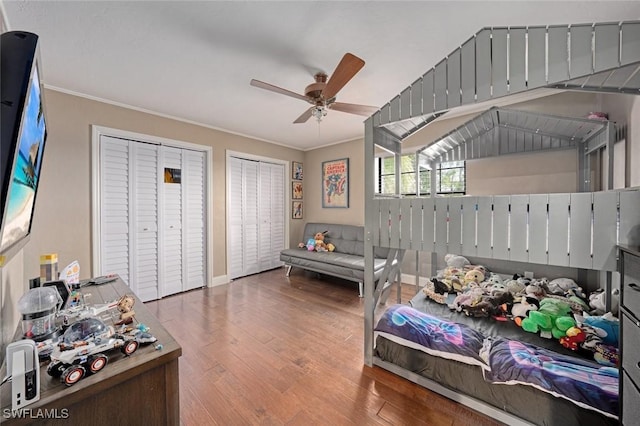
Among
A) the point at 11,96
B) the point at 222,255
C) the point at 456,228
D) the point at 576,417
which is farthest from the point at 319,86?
the point at 222,255

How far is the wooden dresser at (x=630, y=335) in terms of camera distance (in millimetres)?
965

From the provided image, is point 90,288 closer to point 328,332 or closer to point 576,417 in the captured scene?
point 328,332

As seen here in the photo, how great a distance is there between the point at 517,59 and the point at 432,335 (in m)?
1.83

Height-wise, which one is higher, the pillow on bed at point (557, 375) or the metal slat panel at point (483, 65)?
the metal slat panel at point (483, 65)

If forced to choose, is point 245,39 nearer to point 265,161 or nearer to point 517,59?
point 517,59

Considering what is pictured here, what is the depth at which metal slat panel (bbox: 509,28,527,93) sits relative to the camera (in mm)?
1299

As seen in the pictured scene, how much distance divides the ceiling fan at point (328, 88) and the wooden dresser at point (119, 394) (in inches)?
77.9

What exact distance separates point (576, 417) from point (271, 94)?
3.50 metres

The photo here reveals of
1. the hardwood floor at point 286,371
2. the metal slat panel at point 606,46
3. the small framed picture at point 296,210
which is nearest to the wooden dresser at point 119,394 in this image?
the hardwood floor at point 286,371

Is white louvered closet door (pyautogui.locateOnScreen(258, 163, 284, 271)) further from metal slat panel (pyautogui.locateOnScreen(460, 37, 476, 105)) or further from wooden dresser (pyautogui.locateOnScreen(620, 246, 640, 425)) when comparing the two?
wooden dresser (pyautogui.locateOnScreen(620, 246, 640, 425))

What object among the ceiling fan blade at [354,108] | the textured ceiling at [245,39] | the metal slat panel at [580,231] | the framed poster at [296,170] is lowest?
the metal slat panel at [580,231]

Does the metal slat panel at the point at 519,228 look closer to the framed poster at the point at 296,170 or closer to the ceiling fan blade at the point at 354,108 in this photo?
the ceiling fan blade at the point at 354,108

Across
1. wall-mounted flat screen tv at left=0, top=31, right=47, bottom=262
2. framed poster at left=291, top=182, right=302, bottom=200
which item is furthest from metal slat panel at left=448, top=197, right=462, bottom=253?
framed poster at left=291, top=182, right=302, bottom=200

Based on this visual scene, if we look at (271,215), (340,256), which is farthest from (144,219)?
(340,256)
